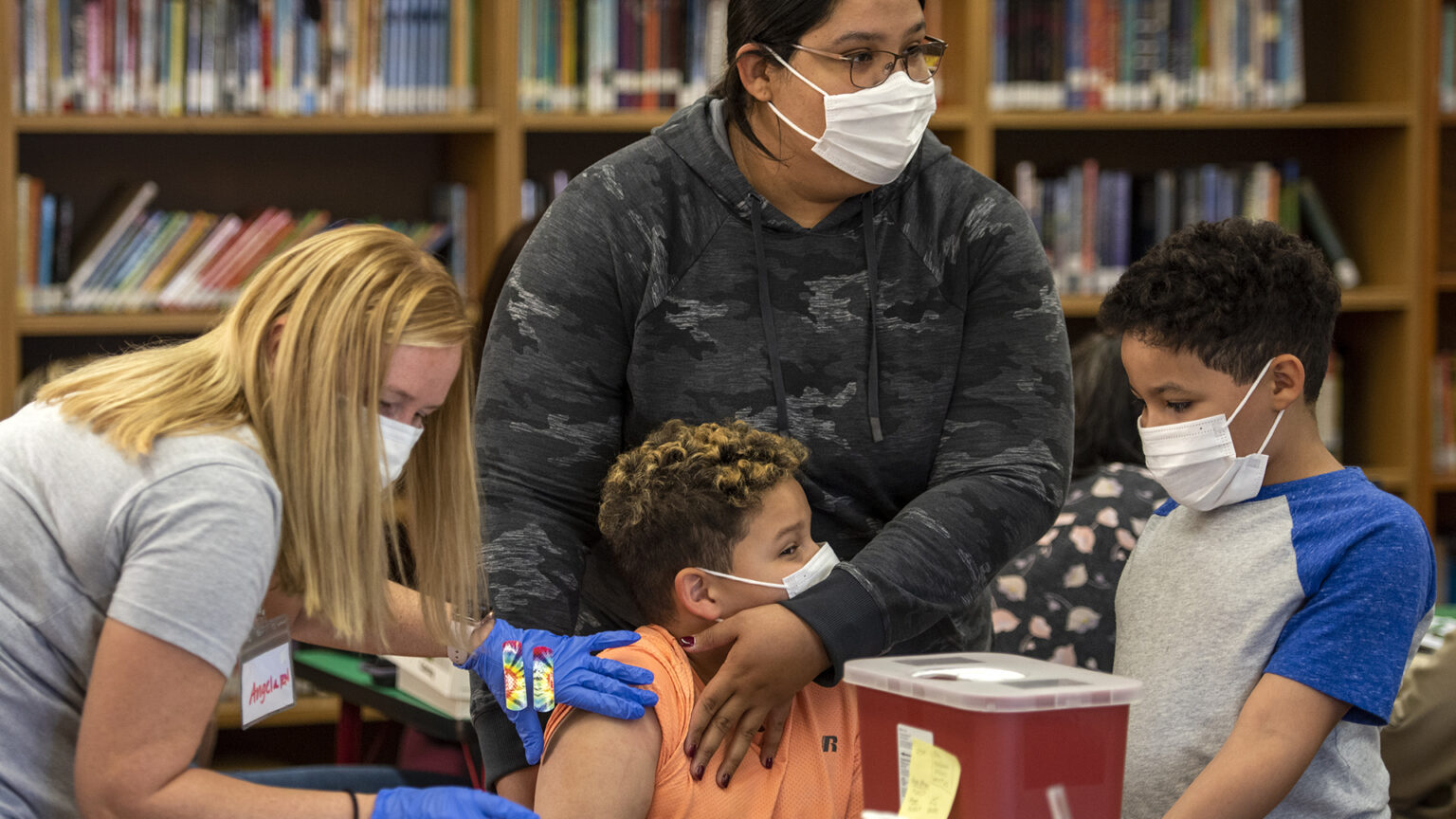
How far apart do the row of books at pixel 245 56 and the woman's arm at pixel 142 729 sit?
247 centimetres

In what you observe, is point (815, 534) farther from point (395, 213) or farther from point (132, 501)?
point (395, 213)

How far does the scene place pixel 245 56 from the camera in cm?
328

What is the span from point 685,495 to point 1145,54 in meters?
2.56

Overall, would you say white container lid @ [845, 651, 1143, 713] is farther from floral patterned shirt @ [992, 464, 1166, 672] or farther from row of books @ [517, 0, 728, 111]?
row of books @ [517, 0, 728, 111]

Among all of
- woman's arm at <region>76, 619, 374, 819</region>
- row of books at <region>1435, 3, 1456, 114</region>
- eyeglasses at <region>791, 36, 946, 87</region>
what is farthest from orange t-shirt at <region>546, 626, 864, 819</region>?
row of books at <region>1435, 3, 1456, 114</region>

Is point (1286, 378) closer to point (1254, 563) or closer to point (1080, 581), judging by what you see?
point (1254, 563)

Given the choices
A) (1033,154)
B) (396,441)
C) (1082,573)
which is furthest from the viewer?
(1033,154)

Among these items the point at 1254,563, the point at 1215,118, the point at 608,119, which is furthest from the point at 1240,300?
the point at 1215,118

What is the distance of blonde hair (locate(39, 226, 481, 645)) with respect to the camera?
117 centimetres

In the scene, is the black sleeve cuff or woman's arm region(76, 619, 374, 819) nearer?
woman's arm region(76, 619, 374, 819)

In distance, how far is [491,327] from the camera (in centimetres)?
149

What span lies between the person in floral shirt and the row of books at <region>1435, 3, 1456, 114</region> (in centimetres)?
196

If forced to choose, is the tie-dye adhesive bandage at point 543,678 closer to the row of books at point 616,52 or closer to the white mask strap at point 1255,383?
the white mask strap at point 1255,383

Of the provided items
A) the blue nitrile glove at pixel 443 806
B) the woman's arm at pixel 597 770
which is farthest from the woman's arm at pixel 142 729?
the woman's arm at pixel 597 770
